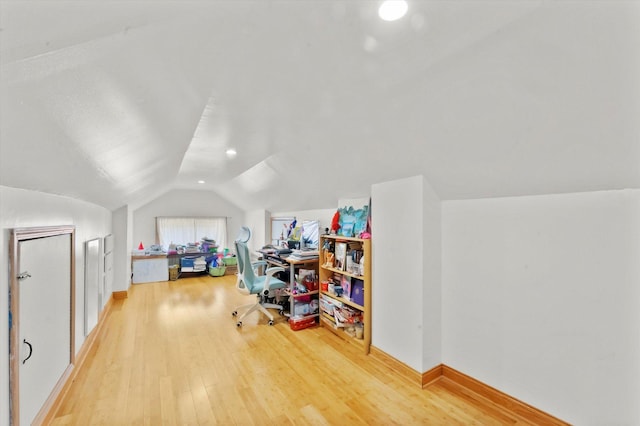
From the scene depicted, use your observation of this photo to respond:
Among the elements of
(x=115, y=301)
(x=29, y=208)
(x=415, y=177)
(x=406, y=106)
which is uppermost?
(x=406, y=106)

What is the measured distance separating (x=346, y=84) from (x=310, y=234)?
2.93 metres

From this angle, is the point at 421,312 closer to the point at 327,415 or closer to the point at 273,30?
the point at 327,415

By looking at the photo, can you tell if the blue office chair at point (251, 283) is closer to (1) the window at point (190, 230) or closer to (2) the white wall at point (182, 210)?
(1) the window at point (190, 230)

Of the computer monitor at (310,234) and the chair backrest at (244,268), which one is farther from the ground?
the computer monitor at (310,234)

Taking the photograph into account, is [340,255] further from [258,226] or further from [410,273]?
[258,226]

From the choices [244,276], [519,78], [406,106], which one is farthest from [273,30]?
[244,276]

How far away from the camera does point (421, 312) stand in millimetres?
2281

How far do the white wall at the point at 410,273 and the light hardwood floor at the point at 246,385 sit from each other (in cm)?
28

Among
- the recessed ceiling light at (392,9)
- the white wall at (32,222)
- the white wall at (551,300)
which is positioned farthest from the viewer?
the white wall at (551,300)

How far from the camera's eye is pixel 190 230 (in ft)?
22.9

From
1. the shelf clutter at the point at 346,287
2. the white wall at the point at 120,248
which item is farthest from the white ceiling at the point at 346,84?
the white wall at the point at 120,248

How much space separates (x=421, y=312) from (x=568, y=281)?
100 cm

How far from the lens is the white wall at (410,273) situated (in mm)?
2287

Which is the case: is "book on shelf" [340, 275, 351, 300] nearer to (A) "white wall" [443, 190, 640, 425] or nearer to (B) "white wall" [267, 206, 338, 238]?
(B) "white wall" [267, 206, 338, 238]
